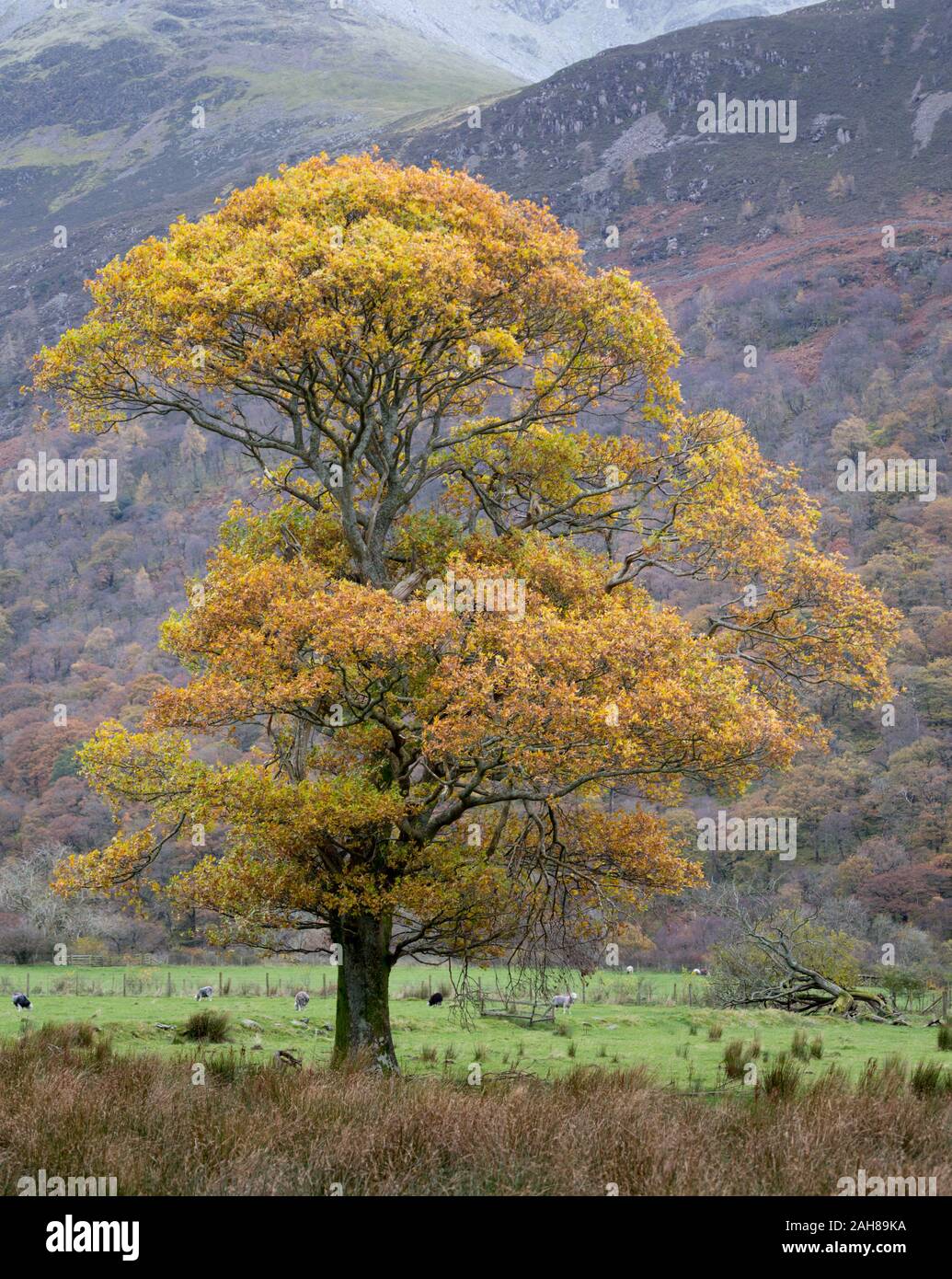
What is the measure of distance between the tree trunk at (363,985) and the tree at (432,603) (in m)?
0.05

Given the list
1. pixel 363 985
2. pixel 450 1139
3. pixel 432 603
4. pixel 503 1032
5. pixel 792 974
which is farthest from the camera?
pixel 792 974

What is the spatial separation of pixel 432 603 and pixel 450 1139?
22.7ft

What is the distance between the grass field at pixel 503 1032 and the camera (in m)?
17.5

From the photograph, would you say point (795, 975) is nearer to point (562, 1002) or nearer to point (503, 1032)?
point (562, 1002)

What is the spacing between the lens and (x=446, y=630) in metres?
14.4

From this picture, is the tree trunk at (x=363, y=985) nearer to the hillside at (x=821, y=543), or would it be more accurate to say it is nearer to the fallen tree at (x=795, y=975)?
the hillside at (x=821, y=543)

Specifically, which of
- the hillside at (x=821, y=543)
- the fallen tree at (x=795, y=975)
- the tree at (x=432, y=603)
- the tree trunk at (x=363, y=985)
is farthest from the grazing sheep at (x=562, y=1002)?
the hillside at (x=821, y=543)

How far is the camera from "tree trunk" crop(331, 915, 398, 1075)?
53.6 ft

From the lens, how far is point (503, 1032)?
76.7ft

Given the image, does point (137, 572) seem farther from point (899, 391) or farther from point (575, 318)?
point (575, 318)

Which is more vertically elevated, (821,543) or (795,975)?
(821,543)

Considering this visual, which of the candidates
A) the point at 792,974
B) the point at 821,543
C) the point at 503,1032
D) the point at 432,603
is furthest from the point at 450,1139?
the point at 821,543

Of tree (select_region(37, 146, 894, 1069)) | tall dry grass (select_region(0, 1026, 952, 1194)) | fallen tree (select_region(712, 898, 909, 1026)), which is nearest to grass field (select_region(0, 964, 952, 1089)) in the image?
fallen tree (select_region(712, 898, 909, 1026))
